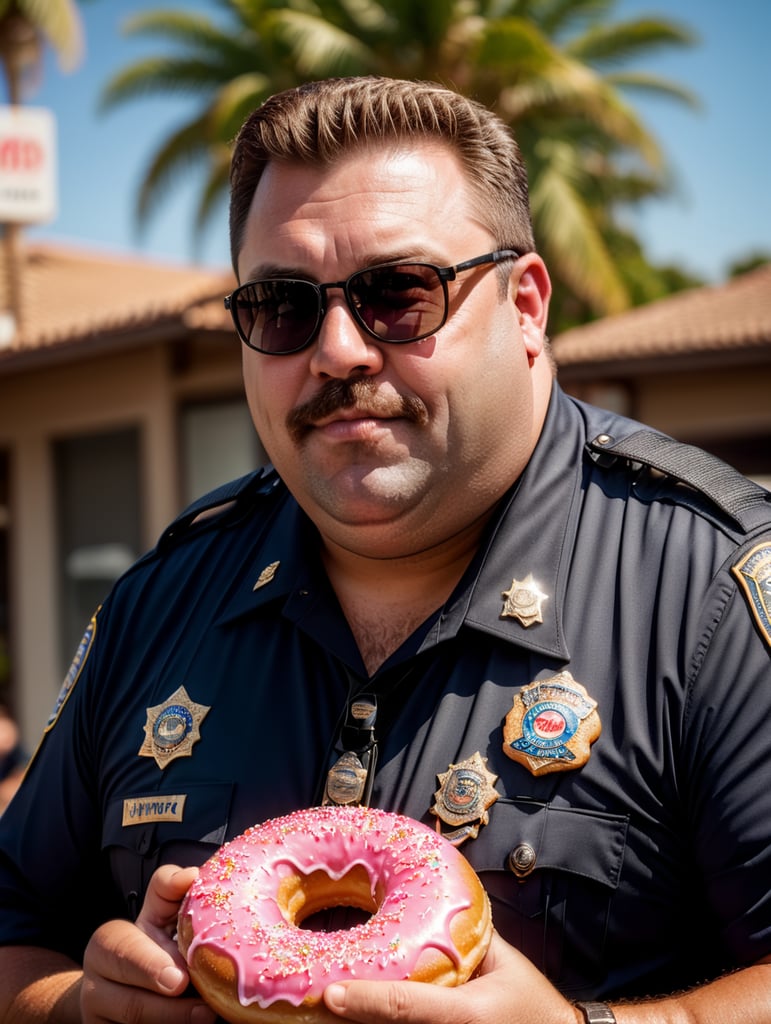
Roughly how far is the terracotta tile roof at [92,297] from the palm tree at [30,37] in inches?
49.9

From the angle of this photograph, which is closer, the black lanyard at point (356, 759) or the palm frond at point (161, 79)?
the black lanyard at point (356, 759)

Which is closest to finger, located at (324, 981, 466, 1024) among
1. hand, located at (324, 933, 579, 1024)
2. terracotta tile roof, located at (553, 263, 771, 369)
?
hand, located at (324, 933, 579, 1024)

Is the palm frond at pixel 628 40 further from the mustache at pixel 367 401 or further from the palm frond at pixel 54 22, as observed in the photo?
the mustache at pixel 367 401

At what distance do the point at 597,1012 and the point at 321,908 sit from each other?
1.48 ft

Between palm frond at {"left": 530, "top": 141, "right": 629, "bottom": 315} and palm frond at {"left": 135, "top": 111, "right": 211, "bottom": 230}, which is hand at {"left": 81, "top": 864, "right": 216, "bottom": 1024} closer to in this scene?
palm frond at {"left": 530, "top": 141, "right": 629, "bottom": 315}

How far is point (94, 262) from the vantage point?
63.5 feet

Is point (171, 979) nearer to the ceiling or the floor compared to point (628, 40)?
nearer to the floor

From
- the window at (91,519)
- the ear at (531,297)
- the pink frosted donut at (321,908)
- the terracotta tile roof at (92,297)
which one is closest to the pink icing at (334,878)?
the pink frosted donut at (321,908)

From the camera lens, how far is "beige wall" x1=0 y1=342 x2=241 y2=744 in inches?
419

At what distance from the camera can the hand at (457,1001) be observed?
1527 mm

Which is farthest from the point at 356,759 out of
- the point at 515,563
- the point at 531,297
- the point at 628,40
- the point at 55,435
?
the point at 628,40

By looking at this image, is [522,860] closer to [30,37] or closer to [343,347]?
[343,347]

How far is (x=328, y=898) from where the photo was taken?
1862 mm

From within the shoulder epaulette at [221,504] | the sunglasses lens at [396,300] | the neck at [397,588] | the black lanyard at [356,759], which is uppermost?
the sunglasses lens at [396,300]
